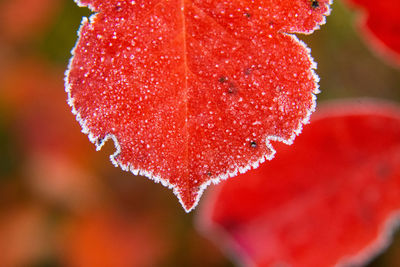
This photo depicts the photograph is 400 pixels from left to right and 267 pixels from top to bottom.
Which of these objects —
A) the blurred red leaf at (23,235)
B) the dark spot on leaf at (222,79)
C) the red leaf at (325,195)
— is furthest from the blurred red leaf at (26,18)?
the dark spot on leaf at (222,79)

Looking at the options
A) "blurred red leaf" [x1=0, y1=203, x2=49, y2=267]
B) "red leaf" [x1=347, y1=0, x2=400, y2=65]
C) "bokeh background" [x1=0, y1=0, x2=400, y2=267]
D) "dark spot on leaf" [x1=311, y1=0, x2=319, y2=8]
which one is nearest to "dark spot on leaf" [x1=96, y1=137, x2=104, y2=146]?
"dark spot on leaf" [x1=311, y1=0, x2=319, y2=8]

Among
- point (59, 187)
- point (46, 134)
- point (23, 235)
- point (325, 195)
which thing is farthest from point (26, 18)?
point (325, 195)

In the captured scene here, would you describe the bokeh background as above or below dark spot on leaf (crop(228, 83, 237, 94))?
below

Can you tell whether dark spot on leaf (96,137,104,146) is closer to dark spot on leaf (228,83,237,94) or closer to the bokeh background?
dark spot on leaf (228,83,237,94)

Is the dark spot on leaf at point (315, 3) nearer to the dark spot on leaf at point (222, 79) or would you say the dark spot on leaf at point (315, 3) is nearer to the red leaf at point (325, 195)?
the dark spot on leaf at point (222, 79)

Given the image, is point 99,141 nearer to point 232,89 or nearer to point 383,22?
point 232,89

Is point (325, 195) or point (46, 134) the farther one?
point (46, 134)
